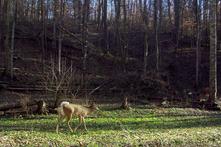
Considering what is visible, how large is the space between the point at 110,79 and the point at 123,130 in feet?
63.5

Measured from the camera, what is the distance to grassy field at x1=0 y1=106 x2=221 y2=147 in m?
13.8

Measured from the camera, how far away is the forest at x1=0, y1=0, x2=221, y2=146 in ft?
53.5

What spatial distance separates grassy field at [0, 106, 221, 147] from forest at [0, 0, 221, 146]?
1.5 inches

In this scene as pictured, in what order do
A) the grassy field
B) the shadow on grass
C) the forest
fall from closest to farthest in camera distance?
the grassy field < the forest < the shadow on grass

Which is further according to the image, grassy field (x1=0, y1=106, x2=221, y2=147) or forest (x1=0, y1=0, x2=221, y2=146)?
forest (x1=0, y1=0, x2=221, y2=146)

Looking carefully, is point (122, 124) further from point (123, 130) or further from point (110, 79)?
point (110, 79)

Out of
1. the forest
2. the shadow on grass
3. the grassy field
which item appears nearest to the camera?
the grassy field

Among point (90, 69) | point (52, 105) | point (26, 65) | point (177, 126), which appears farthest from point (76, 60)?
point (177, 126)

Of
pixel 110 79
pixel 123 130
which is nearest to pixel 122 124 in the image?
pixel 123 130

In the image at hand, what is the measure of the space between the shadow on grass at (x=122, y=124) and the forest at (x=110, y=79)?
4cm

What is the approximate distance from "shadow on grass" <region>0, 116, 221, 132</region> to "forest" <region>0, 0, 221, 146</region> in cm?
4

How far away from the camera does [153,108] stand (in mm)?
25016

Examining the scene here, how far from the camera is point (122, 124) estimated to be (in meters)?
18.3

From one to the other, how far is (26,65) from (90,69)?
543cm
